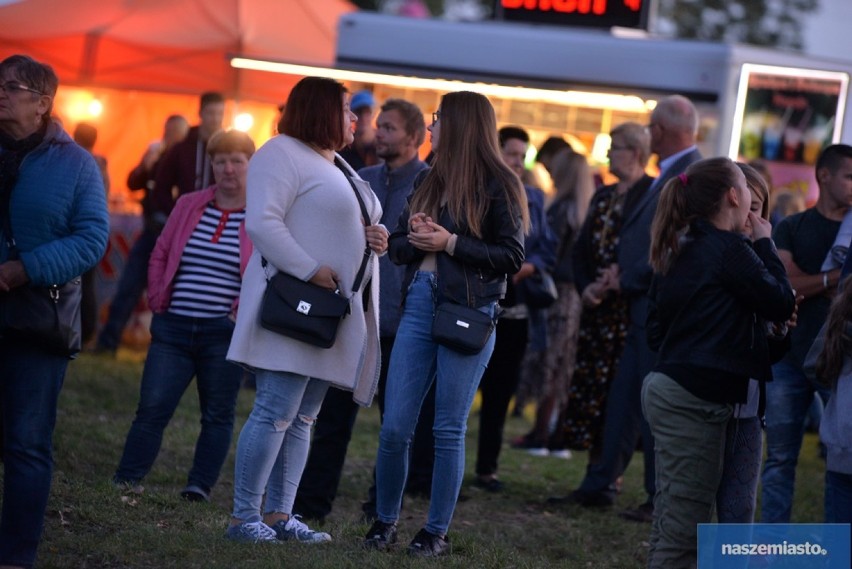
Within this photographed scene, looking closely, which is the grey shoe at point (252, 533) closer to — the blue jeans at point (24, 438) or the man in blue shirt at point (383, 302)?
the blue jeans at point (24, 438)

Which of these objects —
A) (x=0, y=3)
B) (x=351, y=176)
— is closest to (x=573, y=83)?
(x=0, y=3)

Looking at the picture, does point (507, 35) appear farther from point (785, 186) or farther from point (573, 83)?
point (785, 186)

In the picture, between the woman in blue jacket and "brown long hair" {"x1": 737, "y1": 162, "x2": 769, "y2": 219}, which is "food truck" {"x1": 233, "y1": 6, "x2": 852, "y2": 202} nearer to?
"brown long hair" {"x1": 737, "y1": 162, "x2": 769, "y2": 219}

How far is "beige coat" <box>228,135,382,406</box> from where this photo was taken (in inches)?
215

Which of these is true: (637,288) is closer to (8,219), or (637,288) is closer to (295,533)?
(295,533)

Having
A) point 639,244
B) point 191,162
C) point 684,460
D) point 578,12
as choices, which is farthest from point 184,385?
point 578,12

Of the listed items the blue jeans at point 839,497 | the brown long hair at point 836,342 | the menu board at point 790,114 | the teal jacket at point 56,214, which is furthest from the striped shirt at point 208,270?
the menu board at point 790,114

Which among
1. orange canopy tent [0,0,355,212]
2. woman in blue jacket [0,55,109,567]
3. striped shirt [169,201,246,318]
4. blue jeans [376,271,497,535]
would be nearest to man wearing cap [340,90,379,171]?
striped shirt [169,201,246,318]

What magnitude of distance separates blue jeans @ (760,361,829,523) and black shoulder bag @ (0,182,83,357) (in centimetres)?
Result: 364

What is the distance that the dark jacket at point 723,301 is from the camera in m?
5.02

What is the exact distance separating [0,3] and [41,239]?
9.85 m

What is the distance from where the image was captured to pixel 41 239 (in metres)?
5.18

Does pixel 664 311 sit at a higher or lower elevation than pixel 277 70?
lower

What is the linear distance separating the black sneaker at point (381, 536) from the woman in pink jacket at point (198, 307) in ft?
4.98
